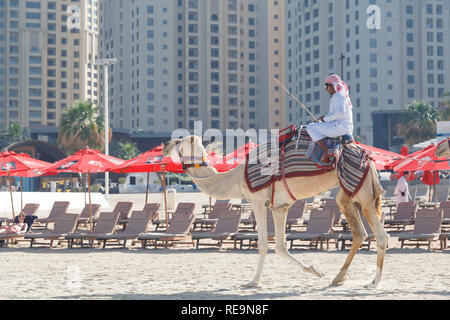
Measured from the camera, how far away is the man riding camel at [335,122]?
34.6 feet

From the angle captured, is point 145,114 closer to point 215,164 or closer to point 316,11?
point 316,11

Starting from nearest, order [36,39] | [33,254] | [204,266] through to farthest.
A: 1. [204,266]
2. [33,254]
3. [36,39]

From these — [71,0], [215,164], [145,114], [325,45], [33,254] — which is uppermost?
[71,0]

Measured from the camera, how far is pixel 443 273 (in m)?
12.9

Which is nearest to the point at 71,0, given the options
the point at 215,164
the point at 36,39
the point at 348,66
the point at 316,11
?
the point at 36,39

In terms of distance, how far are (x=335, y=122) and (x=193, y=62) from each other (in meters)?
144

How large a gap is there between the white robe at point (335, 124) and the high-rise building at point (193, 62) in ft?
435

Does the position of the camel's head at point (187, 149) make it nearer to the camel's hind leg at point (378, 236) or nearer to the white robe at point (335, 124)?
the white robe at point (335, 124)

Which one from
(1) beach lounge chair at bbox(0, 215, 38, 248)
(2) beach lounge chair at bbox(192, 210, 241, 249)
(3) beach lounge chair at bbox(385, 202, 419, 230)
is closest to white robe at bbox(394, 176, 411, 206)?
(3) beach lounge chair at bbox(385, 202, 419, 230)

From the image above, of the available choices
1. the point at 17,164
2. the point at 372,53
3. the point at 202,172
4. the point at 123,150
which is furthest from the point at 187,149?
the point at 372,53

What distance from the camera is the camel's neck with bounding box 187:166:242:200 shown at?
11.3 metres

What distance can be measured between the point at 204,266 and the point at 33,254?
600 centimetres

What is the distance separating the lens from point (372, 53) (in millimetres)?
124375
